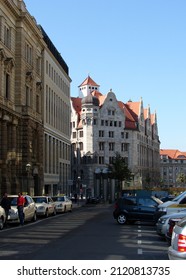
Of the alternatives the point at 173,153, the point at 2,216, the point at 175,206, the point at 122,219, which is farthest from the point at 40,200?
the point at 173,153

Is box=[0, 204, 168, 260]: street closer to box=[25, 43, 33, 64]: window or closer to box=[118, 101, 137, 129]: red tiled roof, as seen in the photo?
box=[25, 43, 33, 64]: window

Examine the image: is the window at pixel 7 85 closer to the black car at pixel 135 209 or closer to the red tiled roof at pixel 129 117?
the black car at pixel 135 209

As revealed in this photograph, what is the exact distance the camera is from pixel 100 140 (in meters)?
106

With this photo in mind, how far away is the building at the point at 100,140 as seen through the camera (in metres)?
102

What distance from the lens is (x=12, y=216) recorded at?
87.7ft

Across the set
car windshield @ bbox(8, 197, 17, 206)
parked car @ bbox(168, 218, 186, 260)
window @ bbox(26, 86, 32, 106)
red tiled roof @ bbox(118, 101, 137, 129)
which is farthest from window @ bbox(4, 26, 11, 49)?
red tiled roof @ bbox(118, 101, 137, 129)

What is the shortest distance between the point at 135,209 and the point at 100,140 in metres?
79.5

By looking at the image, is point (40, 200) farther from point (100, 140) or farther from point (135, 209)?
point (100, 140)

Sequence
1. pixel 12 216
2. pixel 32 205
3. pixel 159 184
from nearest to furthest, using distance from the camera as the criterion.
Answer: pixel 12 216
pixel 32 205
pixel 159 184

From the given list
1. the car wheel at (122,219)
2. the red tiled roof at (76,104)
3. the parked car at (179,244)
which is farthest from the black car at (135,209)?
the red tiled roof at (76,104)

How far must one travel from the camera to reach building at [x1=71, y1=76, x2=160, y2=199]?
102500mm
